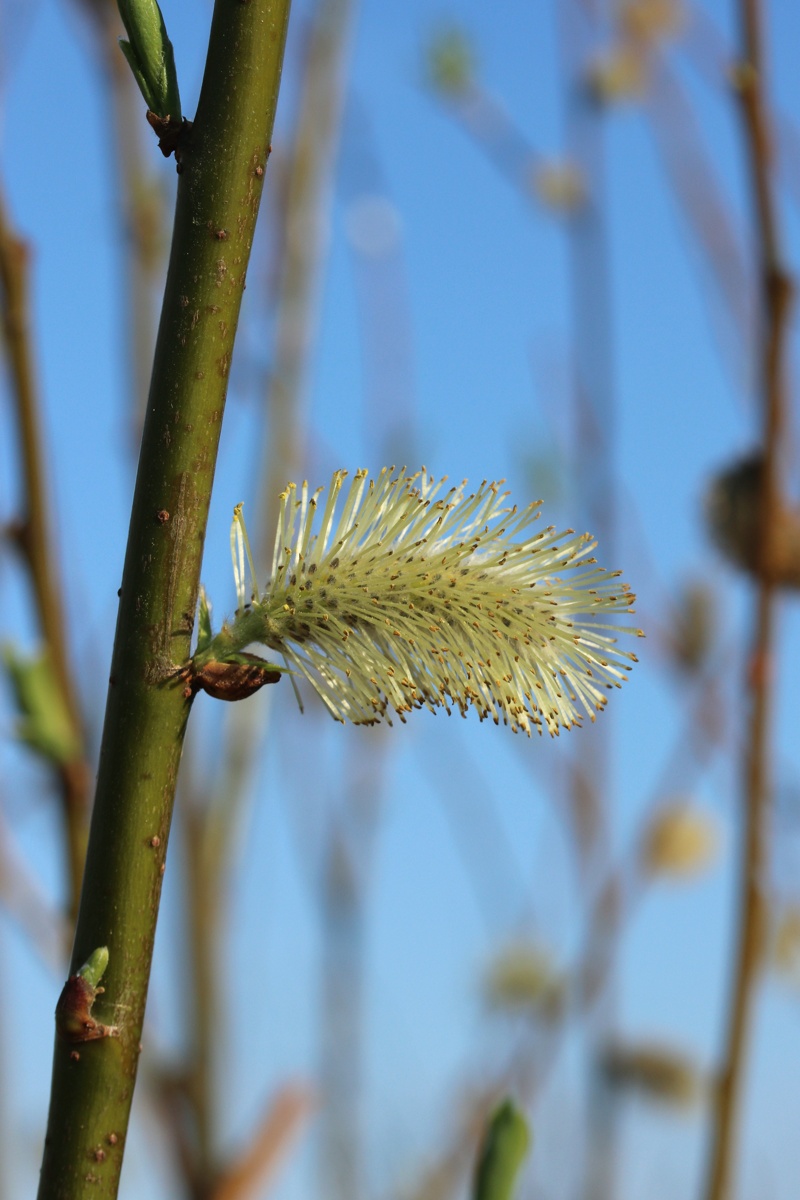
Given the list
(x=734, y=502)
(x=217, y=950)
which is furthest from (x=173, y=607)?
(x=734, y=502)

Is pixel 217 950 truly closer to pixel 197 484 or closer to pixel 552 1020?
pixel 552 1020

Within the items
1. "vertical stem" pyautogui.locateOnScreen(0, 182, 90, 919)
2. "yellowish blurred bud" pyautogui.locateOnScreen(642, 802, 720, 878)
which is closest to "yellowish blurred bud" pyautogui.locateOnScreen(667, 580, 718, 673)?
"yellowish blurred bud" pyautogui.locateOnScreen(642, 802, 720, 878)

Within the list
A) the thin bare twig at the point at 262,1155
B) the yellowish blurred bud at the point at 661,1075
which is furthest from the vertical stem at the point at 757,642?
the yellowish blurred bud at the point at 661,1075

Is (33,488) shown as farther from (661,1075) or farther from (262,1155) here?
(661,1075)

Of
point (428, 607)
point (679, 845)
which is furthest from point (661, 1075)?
point (428, 607)

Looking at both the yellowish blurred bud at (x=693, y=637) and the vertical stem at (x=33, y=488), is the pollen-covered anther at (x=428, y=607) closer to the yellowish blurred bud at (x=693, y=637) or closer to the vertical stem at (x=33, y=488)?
the vertical stem at (x=33, y=488)

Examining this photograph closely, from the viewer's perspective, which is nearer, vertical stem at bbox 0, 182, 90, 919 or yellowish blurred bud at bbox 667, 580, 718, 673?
vertical stem at bbox 0, 182, 90, 919

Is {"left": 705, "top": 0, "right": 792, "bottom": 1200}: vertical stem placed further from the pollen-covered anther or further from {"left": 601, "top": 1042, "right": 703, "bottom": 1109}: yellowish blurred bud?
{"left": 601, "top": 1042, "right": 703, "bottom": 1109}: yellowish blurred bud
